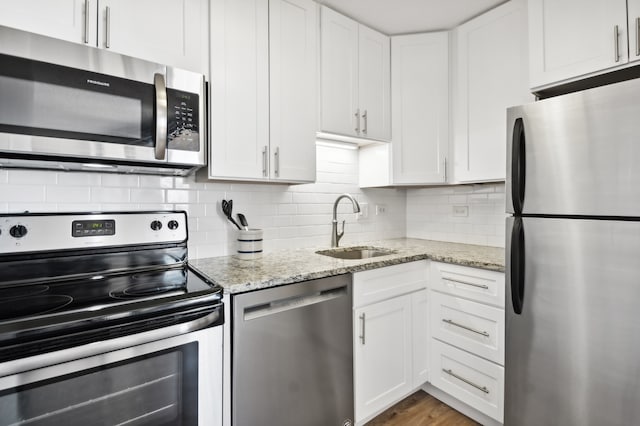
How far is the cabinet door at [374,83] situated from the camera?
214 cm

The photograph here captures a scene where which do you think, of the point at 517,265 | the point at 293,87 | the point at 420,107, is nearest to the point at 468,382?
the point at 517,265

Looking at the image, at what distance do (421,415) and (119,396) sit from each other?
1.65 meters

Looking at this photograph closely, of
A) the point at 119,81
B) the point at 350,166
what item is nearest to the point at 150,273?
the point at 119,81

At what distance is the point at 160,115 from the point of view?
1.27 metres

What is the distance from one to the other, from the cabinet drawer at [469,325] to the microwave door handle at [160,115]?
1704 mm

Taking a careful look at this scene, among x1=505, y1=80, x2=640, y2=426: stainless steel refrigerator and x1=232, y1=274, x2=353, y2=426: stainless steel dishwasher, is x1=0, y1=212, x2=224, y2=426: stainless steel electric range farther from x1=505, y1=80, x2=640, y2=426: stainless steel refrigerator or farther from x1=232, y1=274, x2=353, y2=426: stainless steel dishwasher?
x1=505, y1=80, x2=640, y2=426: stainless steel refrigerator

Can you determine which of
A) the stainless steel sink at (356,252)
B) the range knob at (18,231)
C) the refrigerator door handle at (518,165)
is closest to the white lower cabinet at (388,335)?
the stainless steel sink at (356,252)

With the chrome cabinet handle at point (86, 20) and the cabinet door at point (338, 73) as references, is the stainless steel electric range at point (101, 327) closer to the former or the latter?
the chrome cabinet handle at point (86, 20)

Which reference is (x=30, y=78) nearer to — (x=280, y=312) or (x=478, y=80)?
→ (x=280, y=312)

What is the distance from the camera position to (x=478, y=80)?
207 cm

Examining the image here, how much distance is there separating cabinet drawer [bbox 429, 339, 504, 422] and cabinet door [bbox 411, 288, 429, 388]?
43 mm

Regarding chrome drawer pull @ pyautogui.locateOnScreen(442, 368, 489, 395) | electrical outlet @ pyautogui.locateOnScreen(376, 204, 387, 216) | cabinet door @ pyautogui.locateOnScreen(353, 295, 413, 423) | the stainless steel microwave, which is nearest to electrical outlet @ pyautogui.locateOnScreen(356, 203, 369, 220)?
electrical outlet @ pyautogui.locateOnScreen(376, 204, 387, 216)

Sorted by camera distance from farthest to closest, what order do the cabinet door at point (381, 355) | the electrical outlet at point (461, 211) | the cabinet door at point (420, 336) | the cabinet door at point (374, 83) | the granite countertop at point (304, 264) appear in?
the electrical outlet at point (461, 211) < the cabinet door at point (374, 83) < the cabinet door at point (420, 336) < the cabinet door at point (381, 355) < the granite countertop at point (304, 264)

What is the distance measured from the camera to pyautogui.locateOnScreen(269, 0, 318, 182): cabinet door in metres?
1.73
